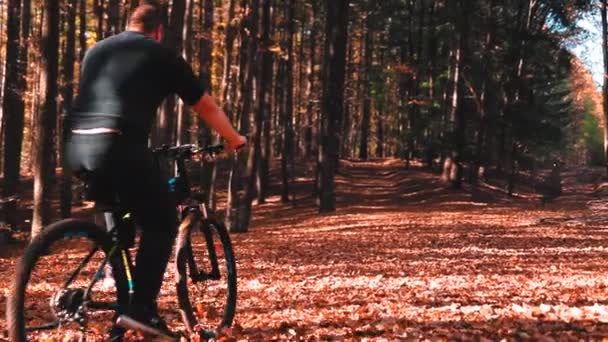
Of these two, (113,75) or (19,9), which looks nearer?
(113,75)

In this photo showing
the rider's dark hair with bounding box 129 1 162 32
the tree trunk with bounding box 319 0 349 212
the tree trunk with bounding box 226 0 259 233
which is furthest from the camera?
the tree trunk with bounding box 319 0 349 212

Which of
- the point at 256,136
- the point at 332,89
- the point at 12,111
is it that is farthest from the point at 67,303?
the point at 332,89

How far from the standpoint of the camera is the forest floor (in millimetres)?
5141

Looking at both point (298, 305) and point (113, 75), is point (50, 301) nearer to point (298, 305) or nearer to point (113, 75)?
point (113, 75)

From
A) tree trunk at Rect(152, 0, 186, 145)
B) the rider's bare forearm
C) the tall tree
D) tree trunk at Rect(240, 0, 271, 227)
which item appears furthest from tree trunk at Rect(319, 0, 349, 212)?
the rider's bare forearm

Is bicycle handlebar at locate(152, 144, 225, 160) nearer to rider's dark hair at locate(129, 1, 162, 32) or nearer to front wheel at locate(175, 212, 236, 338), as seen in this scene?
front wheel at locate(175, 212, 236, 338)

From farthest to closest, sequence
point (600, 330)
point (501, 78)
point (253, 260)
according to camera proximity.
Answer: point (501, 78) < point (253, 260) < point (600, 330)

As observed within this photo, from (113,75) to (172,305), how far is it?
3.13 metres

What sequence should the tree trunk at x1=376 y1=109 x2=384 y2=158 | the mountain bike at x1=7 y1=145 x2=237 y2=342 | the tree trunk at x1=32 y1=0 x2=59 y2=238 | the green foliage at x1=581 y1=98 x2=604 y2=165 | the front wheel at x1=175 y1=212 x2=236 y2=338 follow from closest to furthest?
the mountain bike at x1=7 y1=145 x2=237 y2=342 → the front wheel at x1=175 y1=212 x2=236 y2=338 → the tree trunk at x1=32 y1=0 x2=59 y2=238 → the tree trunk at x1=376 y1=109 x2=384 y2=158 → the green foliage at x1=581 y1=98 x2=604 y2=165

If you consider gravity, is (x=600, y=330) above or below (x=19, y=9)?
below

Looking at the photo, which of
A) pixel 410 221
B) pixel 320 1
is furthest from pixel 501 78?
pixel 410 221

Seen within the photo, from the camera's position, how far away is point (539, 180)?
3822cm

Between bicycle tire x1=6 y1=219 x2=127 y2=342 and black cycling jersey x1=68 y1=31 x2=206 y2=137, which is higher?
black cycling jersey x1=68 y1=31 x2=206 y2=137

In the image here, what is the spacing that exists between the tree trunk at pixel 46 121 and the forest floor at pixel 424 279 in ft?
3.77
